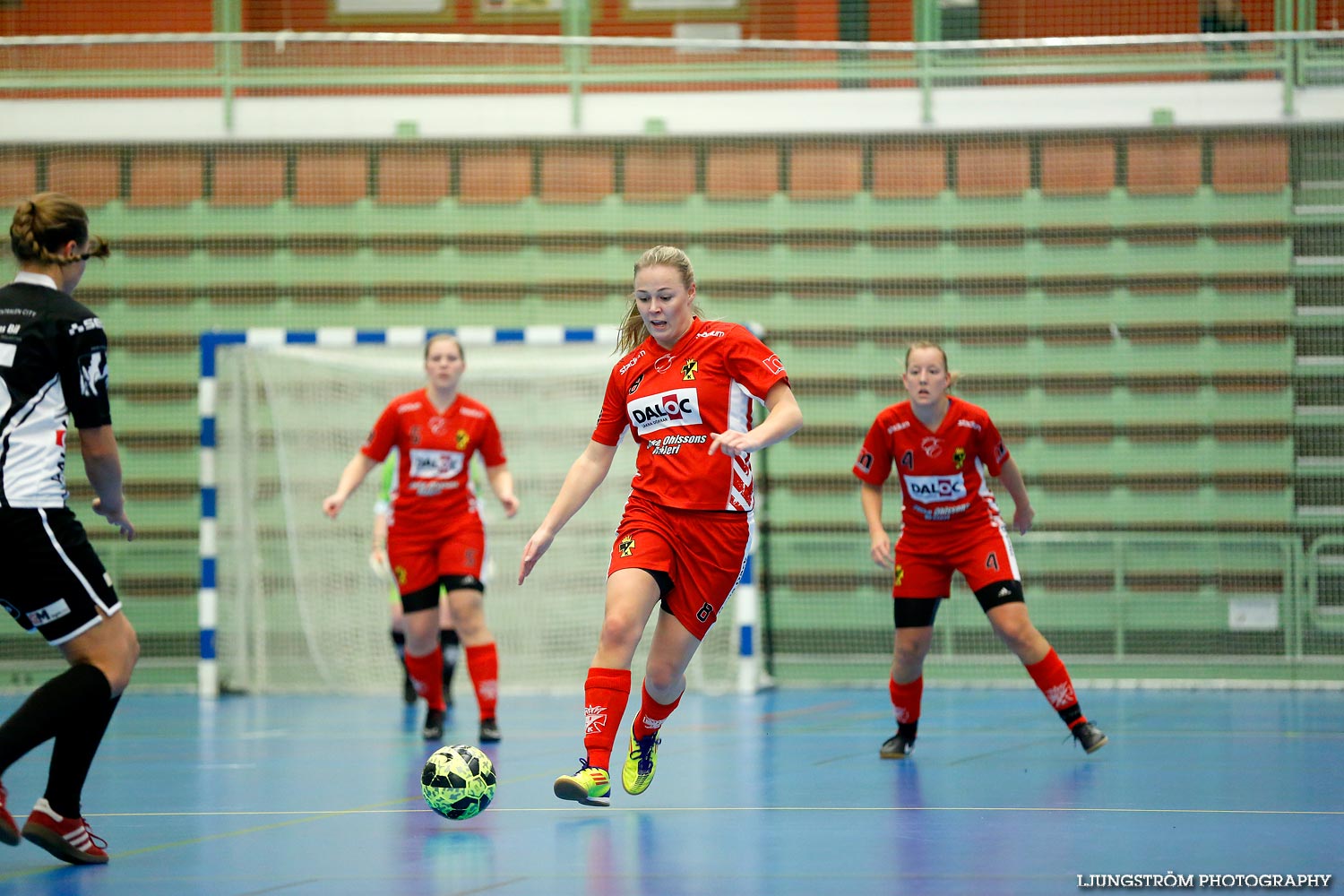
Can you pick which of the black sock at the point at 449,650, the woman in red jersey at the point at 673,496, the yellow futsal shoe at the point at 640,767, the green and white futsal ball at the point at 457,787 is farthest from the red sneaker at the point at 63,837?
the black sock at the point at 449,650

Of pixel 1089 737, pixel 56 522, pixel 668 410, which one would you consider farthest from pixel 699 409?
pixel 1089 737

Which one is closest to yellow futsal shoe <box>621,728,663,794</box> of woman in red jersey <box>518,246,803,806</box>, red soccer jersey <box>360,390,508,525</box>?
woman in red jersey <box>518,246,803,806</box>

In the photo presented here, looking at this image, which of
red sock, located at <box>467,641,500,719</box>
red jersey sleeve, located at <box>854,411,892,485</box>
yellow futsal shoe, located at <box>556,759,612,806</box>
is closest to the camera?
yellow futsal shoe, located at <box>556,759,612,806</box>

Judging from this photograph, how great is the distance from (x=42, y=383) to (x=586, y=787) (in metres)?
2.01

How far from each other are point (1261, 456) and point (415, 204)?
6908 mm

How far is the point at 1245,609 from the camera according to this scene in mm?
10352

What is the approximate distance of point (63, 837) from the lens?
405cm

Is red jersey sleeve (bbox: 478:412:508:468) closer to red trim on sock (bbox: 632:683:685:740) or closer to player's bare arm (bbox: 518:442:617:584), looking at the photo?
player's bare arm (bbox: 518:442:617:584)

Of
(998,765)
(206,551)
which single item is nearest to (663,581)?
(998,765)

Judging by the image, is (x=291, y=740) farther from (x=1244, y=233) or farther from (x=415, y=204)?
(x=1244, y=233)

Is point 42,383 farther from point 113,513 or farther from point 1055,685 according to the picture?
point 1055,685

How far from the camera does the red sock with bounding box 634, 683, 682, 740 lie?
15.9ft

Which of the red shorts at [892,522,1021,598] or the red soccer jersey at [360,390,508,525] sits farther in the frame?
the red soccer jersey at [360,390,508,525]

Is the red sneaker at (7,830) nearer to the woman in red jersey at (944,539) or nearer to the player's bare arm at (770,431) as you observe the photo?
the player's bare arm at (770,431)
